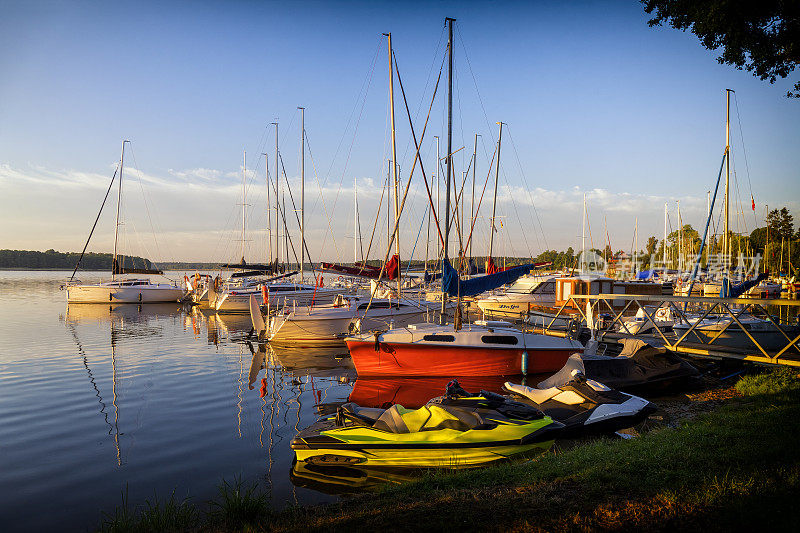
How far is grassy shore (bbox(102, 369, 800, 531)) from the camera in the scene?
199 inches

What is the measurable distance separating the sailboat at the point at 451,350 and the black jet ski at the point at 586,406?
16.0 feet

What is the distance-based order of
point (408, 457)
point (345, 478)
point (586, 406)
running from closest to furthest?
point (345, 478) < point (408, 457) < point (586, 406)

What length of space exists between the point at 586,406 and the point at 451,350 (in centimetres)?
647

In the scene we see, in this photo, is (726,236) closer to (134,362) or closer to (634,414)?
(634,414)

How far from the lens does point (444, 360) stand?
56.0 ft

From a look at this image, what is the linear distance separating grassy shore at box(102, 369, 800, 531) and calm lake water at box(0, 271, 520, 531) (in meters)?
0.95

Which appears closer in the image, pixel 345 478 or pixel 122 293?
pixel 345 478

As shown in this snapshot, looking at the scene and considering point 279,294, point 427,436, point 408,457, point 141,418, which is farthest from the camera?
point 279,294

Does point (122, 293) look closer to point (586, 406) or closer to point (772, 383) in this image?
point (586, 406)

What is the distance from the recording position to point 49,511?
24.8ft

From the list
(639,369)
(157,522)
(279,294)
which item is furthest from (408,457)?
(279,294)

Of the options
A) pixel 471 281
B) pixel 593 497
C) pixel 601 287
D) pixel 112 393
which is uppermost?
pixel 471 281

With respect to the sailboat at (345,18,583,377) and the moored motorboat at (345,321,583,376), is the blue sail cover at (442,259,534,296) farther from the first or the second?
the moored motorboat at (345,321,583,376)

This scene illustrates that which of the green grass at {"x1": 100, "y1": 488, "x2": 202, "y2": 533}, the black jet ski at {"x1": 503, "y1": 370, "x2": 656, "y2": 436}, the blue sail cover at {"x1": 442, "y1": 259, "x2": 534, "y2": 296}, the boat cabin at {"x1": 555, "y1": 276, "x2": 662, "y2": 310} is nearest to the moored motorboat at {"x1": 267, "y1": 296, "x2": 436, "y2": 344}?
the blue sail cover at {"x1": 442, "y1": 259, "x2": 534, "y2": 296}
